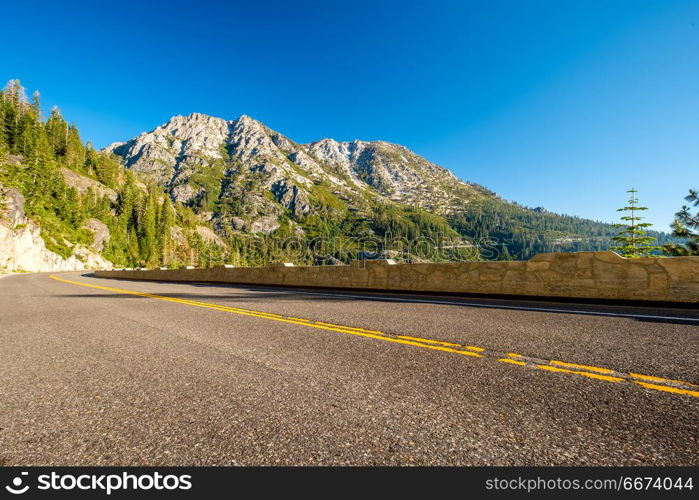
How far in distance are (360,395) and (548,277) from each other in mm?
7828

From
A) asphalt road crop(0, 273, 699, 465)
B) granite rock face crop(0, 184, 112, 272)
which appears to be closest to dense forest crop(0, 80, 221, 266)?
granite rock face crop(0, 184, 112, 272)

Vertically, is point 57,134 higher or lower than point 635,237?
higher

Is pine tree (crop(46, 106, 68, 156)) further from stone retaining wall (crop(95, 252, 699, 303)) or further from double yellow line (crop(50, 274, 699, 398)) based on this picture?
double yellow line (crop(50, 274, 699, 398))

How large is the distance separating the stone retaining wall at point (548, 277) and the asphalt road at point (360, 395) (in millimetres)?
2092

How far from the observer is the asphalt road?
171 centimetres

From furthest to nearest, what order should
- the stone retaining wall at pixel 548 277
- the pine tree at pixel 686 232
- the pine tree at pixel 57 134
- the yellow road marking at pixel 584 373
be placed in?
the pine tree at pixel 57 134, the pine tree at pixel 686 232, the stone retaining wall at pixel 548 277, the yellow road marking at pixel 584 373

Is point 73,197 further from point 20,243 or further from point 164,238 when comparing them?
point 20,243

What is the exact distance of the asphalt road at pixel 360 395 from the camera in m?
1.71

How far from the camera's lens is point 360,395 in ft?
8.07

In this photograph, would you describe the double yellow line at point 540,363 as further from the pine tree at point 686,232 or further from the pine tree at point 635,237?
the pine tree at point 635,237

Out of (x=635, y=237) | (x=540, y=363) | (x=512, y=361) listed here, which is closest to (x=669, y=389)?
(x=540, y=363)

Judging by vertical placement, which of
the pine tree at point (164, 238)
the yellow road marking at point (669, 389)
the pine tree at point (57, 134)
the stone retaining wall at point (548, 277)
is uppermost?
the pine tree at point (57, 134)

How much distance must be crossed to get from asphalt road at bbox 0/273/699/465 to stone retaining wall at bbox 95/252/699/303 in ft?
6.87

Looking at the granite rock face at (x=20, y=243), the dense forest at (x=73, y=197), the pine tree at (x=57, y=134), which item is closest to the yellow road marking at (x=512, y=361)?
the granite rock face at (x=20, y=243)
